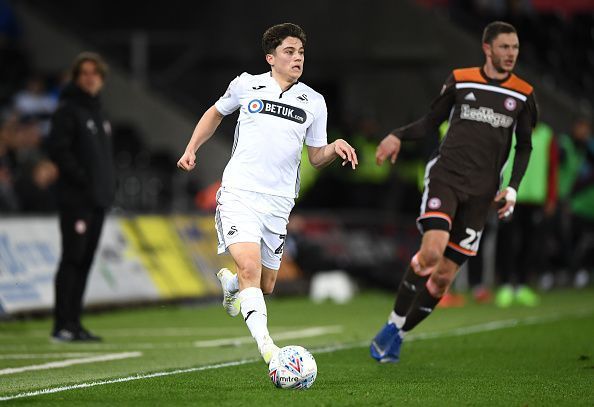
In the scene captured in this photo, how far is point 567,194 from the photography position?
70.1 feet

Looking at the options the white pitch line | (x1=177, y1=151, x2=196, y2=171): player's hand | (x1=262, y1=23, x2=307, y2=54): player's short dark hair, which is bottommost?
the white pitch line

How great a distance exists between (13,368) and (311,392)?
2745 mm

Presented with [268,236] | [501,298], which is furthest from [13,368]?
[501,298]

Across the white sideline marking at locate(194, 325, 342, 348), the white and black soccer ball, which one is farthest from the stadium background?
the white and black soccer ball

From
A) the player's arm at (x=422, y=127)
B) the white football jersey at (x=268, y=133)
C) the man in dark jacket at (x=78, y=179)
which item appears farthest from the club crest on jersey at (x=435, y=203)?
the man in dark jacket at (x=78, y=179)

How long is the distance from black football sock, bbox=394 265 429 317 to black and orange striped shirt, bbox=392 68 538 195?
715 millimetres

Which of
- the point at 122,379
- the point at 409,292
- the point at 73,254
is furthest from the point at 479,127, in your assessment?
the point at 73,254

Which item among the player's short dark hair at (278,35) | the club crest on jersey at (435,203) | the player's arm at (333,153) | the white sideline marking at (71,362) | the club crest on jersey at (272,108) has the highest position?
the player's short dark hair at (278,35)

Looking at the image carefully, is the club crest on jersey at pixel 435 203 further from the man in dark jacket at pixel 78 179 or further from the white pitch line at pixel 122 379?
the man in dark jacket at pixel 78 179

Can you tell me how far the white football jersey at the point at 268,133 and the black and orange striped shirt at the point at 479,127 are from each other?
1.33m

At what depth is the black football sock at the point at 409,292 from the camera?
32.4 ft

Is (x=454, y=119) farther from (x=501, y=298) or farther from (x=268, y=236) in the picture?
(x=501, y=298)

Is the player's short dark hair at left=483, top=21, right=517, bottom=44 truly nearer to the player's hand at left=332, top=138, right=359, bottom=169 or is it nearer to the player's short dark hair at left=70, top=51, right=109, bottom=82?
the player's hand at left=332, top=138, right=359, bottom=169

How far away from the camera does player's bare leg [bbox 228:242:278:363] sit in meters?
8.30
